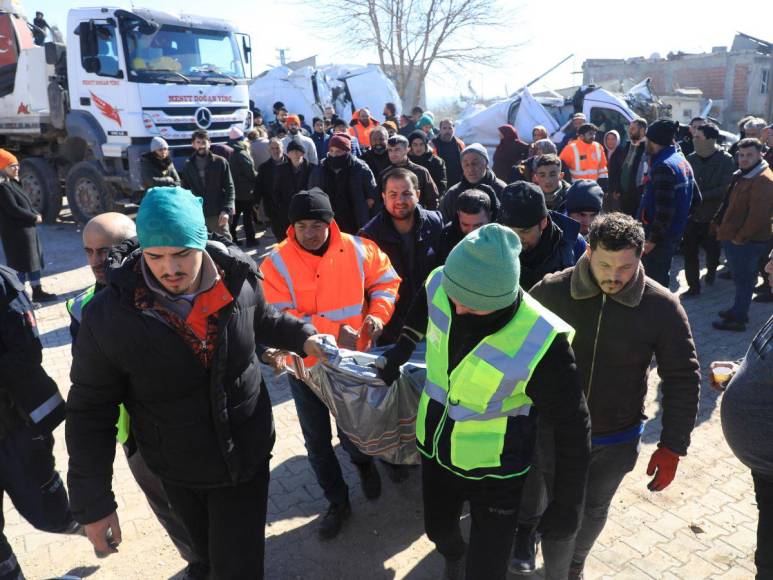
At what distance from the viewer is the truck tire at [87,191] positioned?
9906 millimetres

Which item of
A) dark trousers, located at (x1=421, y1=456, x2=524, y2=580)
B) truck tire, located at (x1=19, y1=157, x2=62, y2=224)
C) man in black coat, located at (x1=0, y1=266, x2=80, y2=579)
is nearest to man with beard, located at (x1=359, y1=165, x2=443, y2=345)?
dark trousers, located at (x1=421, y1=456, x2=524, y2=580)

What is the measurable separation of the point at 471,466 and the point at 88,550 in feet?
7.60

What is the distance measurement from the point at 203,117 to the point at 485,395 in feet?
30.2

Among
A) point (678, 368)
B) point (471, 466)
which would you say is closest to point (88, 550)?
point (471, 466)

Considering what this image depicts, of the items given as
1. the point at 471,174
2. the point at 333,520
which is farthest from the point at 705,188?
the point at 333,520

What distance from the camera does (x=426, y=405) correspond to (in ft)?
7.73

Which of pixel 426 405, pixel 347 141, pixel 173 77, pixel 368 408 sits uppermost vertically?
pixel 173 77

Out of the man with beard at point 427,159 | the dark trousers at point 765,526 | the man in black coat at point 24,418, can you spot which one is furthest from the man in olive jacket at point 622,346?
the man with beard at point 427,159

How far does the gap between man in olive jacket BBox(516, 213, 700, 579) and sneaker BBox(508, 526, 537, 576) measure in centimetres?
37

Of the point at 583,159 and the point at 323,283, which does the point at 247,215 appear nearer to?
the point at 583,159

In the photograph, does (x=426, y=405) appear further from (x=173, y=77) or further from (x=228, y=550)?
(x=173, y=77)

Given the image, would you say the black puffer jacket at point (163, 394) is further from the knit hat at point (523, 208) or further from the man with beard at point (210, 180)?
the man with beard at point (210, 180)

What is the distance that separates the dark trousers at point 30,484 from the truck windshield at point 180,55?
8.15m

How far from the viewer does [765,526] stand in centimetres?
211
